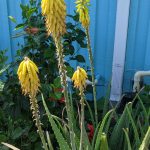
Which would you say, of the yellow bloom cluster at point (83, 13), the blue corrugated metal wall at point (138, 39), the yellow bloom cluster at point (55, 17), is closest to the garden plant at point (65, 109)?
the yellow bloom cluster at point (83, 13)

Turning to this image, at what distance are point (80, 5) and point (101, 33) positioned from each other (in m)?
1.06

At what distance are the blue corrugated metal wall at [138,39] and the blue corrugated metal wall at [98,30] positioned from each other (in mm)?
121

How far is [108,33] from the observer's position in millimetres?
2117

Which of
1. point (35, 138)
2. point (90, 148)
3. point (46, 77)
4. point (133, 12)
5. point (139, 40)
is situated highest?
point (133, 12)

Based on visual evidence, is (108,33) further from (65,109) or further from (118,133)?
(118,133)

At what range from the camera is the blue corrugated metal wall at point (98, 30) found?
2057mm

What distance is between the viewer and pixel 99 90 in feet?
7.59

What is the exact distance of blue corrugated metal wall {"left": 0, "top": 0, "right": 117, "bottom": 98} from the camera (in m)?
2.06

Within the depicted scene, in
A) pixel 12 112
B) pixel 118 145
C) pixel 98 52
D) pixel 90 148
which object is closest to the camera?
pixel 90 148

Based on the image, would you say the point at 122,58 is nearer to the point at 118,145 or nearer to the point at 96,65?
the point at 96,65

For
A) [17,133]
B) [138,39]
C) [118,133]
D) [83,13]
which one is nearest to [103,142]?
[118,133]

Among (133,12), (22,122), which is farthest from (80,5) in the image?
(133,12)

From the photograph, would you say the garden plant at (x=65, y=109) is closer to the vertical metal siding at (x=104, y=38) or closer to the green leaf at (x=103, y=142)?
the green leaf at (x=103, y=142)

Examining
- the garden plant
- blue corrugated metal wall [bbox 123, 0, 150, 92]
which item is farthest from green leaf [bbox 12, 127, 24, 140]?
blue corrugated metal wall [bbox 123, 0, 150, 92]
